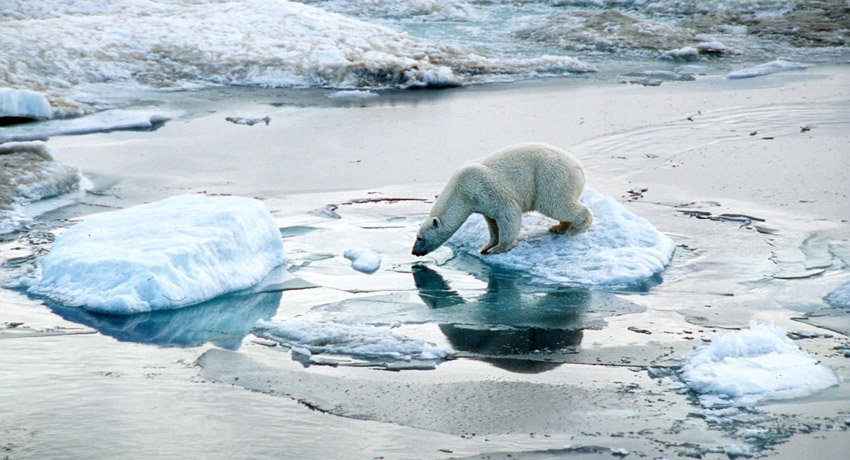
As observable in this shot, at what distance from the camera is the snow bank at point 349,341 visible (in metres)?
5.12

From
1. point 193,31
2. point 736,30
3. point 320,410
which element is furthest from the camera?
point 736,30

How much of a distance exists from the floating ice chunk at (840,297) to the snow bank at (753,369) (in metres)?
0.95

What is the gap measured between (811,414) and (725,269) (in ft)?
8.17

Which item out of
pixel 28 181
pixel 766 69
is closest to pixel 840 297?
pixel 28 181

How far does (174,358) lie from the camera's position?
5078mm

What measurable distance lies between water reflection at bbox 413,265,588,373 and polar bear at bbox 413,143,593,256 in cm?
51

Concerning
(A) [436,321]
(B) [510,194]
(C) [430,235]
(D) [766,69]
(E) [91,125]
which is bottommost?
(A) [436,321]

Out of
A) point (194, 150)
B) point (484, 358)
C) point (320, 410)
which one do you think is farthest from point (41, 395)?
point (194, 150)

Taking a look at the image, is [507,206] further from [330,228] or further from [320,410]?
[320,410]

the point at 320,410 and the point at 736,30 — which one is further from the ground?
the point at 736,30

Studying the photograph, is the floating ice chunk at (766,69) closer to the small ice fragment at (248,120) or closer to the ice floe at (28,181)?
the small ice fragment at (248,120)

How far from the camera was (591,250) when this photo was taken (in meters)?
6.92

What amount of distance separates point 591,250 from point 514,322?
5.06 feet

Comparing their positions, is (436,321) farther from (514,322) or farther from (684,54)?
(684,54)
